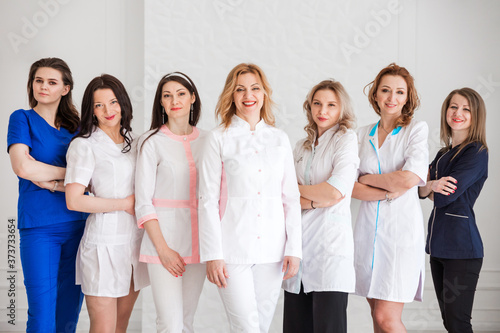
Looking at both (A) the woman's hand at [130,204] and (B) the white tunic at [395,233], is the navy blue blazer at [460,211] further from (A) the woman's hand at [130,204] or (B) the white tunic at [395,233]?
(A) the woman's hand at [130,204]

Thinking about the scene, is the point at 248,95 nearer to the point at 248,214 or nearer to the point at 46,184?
the point at 248,214

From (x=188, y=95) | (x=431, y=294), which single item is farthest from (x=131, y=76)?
(x=431, y=294)

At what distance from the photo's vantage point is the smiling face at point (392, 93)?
2484 millimetres

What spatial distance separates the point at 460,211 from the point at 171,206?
1620 mm

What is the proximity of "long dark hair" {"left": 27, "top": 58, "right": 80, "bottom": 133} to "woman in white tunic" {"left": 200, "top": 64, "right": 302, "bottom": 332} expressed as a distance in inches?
36.4

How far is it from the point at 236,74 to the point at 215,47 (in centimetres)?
171

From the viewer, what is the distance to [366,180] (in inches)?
98.4

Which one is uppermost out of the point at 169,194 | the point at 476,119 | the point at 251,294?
the point at 476,119

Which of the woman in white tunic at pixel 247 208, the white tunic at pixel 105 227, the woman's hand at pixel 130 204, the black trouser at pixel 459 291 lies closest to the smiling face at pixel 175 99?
the woman in white tunic at pixel 247 208

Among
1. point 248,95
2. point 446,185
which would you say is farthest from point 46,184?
point 446,185

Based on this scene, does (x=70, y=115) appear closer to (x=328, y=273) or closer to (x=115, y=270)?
(x=115, y=270)

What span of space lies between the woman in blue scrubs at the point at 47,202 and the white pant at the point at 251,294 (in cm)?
94

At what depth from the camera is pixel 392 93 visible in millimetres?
2480

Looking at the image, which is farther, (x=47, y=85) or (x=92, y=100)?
(x=47, y=85)
